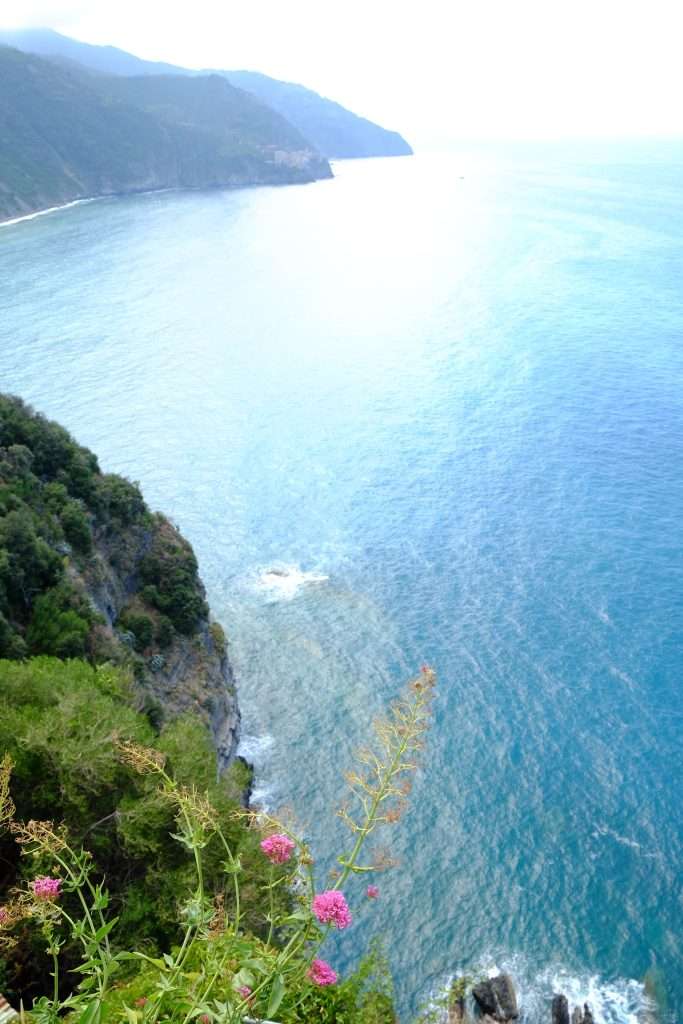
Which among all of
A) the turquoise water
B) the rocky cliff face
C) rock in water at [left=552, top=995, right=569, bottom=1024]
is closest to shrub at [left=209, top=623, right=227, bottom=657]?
the rocky cliff face

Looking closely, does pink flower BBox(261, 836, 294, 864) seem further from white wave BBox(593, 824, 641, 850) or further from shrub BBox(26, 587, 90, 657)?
white wave BBox(593, 824, 641, 850)

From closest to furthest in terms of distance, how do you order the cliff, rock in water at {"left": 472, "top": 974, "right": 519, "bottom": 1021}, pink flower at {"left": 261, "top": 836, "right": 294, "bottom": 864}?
pink flower at {"left": 261, "top": 836, "right": 294, "bottom": 864}
rock in water at {"left": 472, "top": 974, "right": 519, "bottom": 1021}
the cliff

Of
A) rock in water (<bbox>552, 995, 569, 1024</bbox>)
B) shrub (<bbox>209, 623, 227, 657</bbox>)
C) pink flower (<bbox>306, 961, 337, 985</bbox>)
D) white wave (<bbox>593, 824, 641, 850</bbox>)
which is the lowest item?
white wave (<bbox>593, 824, 641, 850</bbox>)

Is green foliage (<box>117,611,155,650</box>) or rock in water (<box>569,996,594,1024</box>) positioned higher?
green foliage (<box>117,611,155,650</box>)

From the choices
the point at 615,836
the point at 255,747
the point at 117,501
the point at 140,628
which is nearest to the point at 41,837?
the point at 140,628

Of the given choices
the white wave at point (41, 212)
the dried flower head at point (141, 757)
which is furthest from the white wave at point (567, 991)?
the white wave at point (41, 212)

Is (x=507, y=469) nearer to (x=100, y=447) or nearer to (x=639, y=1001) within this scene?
(x=100, y=447)

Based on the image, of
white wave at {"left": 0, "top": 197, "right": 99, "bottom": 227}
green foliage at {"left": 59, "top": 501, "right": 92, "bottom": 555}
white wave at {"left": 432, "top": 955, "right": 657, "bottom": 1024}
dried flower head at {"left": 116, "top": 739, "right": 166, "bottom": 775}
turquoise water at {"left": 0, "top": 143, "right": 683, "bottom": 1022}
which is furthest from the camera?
white wave at {"left": 0, "top": 197, "right": 99, "bottom": 227}

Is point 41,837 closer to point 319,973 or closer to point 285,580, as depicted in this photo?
point 319,973
